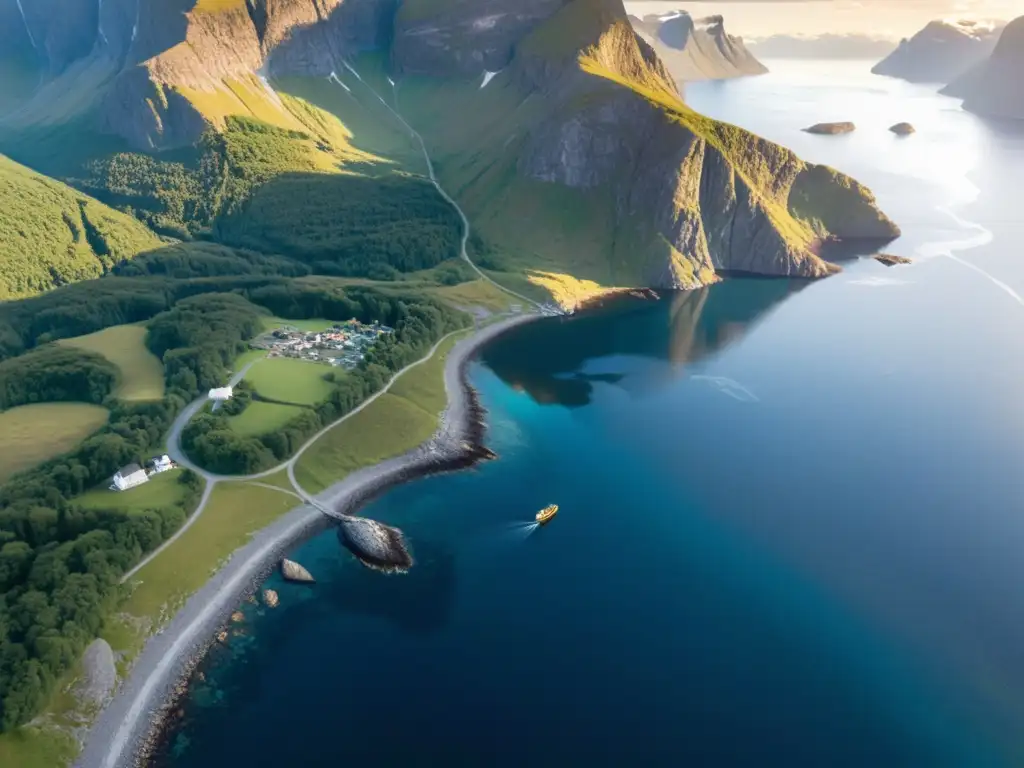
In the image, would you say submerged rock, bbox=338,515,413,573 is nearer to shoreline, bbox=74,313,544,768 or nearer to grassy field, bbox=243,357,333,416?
shoreline, bbox=74,313,544,768

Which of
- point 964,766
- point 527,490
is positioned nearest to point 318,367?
point 527,490


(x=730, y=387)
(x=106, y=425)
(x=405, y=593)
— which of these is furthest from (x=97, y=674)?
(x=730, y=387)

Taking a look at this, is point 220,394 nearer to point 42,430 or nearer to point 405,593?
point 42,430

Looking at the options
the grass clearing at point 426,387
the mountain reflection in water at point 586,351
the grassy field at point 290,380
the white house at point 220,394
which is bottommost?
the mountain reflection in water at point 586,351

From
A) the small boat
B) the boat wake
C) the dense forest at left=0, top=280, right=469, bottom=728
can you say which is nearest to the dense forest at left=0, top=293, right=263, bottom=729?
the dense forest at left=0, top=280, right=469, bottom=728

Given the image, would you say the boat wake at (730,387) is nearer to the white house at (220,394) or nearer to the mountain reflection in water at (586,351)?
the mountain reflection in water at (586,351)

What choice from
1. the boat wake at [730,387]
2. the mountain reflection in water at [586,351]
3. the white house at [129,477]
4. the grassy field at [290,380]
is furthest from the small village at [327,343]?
the boat wake at [730,387]
